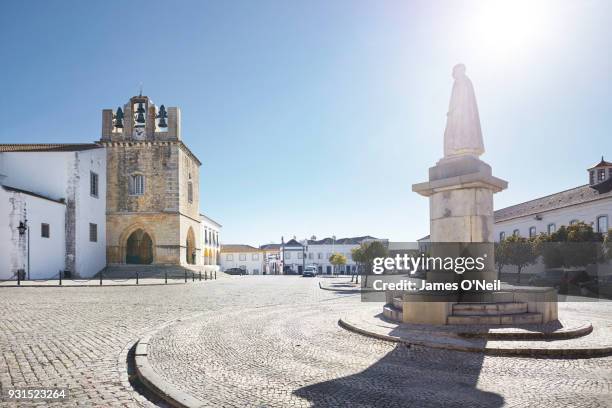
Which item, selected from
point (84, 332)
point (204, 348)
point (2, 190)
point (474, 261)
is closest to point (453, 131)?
point (474, 261)

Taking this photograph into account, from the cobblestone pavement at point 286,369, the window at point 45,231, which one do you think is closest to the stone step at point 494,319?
the cobblestone pavement at point 286,369

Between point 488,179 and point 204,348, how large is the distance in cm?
640

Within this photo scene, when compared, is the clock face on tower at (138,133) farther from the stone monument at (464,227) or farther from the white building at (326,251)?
the white building at (326,251)

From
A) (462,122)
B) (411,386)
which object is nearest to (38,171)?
(462,122)

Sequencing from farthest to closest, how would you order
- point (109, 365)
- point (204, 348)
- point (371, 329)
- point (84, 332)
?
1. point (84, 332)
2. point (371, 329)
3. point (204, 348)
4. point (109, 365)

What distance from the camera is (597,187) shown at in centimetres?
3372

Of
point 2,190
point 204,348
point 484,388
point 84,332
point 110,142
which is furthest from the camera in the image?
point 110,142

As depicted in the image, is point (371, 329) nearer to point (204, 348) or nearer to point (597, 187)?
point (204, 348)

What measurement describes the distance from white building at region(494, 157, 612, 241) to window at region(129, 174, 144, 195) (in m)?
35.5

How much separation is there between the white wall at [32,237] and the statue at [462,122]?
28.2 m

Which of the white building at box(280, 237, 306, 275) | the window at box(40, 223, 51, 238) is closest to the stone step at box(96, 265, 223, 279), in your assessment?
the window at box(40, 223, 51, 238)

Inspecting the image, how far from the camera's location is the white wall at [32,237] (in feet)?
89.6

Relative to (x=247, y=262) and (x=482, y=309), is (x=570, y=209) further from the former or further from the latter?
(x=247, y=262)

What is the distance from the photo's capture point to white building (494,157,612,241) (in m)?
31.0
